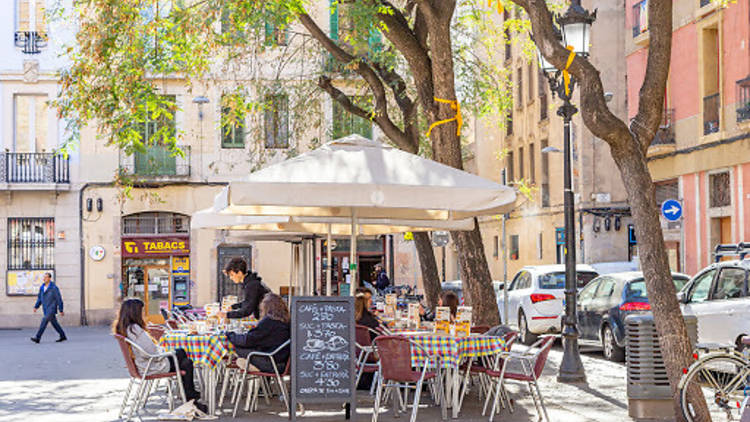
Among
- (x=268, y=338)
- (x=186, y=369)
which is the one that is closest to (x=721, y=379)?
(x=268, y=338)

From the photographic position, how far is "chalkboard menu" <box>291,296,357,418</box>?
11.5 m

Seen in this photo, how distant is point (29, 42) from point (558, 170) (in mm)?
18244

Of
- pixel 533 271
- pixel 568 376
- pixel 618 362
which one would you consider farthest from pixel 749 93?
pixel 568 376

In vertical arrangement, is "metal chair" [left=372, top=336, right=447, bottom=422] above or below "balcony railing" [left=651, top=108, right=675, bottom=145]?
below

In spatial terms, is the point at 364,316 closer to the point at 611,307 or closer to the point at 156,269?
the point at 611,307

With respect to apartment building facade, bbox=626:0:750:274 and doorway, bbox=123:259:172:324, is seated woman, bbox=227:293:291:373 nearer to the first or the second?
apartment building facade, bbox=626:0:750:274

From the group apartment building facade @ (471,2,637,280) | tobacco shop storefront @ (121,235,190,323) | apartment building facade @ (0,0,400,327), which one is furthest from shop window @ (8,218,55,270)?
apartment building facade @ (471,2,637,280)

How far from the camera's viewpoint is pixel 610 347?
20.0 metres

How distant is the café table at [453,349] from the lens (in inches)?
461

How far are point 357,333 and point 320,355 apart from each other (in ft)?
4.05

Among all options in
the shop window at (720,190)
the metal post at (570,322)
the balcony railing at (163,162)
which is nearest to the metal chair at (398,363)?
the metal post at (570,322)

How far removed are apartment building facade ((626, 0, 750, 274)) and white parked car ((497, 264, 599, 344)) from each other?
5034 millimetres

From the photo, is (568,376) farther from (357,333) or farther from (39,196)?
(39,196)

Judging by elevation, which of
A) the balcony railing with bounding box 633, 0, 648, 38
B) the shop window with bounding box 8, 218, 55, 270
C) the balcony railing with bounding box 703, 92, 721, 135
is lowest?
the shop window with bounding box 8, 218, 55, 270
